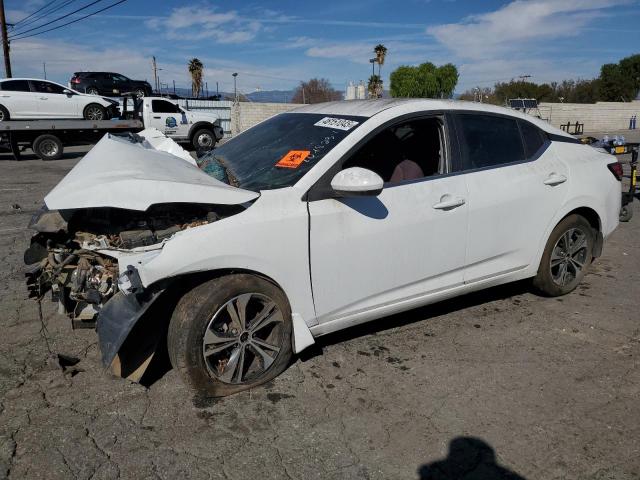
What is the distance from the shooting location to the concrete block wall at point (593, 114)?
3944 centimetres

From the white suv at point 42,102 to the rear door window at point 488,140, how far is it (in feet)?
52.9

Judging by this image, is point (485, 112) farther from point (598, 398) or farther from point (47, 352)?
point (47, 352)

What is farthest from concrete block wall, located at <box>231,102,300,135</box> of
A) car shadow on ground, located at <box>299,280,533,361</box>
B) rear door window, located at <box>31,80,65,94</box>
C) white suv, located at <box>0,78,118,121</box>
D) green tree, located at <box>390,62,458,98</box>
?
green tree, located at <box>390,62,458,98</box>

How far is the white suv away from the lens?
1573 cm

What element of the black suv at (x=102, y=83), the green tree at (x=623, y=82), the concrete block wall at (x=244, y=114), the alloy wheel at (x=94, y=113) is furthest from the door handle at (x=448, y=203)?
the green tree at (x=623, y=82)

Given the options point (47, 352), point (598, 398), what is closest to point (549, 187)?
point (598, 398)

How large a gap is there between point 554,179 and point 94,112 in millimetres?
16735

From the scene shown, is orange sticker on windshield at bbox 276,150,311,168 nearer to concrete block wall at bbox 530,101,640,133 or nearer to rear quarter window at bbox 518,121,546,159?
rear quarter window at bbox 518,121,546,159

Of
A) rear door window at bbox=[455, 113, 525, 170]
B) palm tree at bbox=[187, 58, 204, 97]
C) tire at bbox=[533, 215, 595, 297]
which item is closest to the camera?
rear door window at bbox=[455, 113, 525, 170]

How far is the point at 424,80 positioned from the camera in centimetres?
6400

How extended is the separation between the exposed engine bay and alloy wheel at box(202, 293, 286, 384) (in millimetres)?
523

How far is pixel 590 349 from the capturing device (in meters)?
3.70

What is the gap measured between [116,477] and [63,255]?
151 centimetres

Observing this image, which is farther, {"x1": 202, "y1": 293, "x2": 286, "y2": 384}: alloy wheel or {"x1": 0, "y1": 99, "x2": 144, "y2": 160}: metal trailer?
{"x1": 0, "y1": 99, "x2": 144, "y2": 160}: metal trailer
